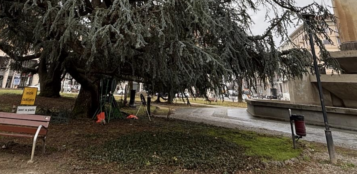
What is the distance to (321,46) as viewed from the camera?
4.92 m

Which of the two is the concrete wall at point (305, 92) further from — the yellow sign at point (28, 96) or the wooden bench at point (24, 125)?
the yellow sign at point (28, 96)

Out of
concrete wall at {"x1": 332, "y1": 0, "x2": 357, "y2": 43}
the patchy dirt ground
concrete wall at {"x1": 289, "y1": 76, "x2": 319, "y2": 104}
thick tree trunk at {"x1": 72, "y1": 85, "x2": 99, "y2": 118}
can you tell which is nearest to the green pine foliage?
thick tree trunk at {"x1": 72, "y1": 85, "x2": 99, "y2": 118}

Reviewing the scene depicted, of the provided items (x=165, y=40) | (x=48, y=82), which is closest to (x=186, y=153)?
(x=165, y=40)

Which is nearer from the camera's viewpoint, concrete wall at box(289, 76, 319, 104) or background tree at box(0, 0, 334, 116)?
background tree at box(0, 0, 334, 116)

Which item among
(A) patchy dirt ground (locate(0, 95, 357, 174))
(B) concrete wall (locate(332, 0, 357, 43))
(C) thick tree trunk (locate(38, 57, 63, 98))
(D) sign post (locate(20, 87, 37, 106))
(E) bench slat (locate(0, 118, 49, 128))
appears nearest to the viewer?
(A) patchy dirt ground (locate(0, 95, 357, 174))

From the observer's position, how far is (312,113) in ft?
Result: 31.8

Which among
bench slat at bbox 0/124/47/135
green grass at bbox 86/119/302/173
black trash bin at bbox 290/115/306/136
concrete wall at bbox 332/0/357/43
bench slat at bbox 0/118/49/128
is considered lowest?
green grass at bbox 86/119/302/173

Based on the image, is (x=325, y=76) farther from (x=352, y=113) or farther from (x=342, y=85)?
(x=352, y=113)

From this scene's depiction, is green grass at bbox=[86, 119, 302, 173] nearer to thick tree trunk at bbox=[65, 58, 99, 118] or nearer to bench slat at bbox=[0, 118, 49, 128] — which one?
bench slat at bbox=[0, 118, 49, 128]

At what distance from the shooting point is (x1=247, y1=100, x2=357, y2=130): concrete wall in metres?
8.62

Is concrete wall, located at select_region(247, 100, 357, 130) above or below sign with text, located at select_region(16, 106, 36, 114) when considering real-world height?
below

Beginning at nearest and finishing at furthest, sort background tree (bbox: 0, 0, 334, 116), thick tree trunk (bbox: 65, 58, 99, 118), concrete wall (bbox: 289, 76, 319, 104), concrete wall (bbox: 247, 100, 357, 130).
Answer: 1. background tree (bbox: 0, 0, 334, 116)
2. thick tree trunk (bbox: 65, 58, 99, 118)
3. concrete wall (bbox: 247, 100, 357, 130)
4. concrete wall (bbox: 289, 76, 319, 104)

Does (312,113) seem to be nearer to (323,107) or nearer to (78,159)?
(323,107)

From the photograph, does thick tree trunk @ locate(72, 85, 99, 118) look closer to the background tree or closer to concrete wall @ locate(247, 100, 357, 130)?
the background tree
